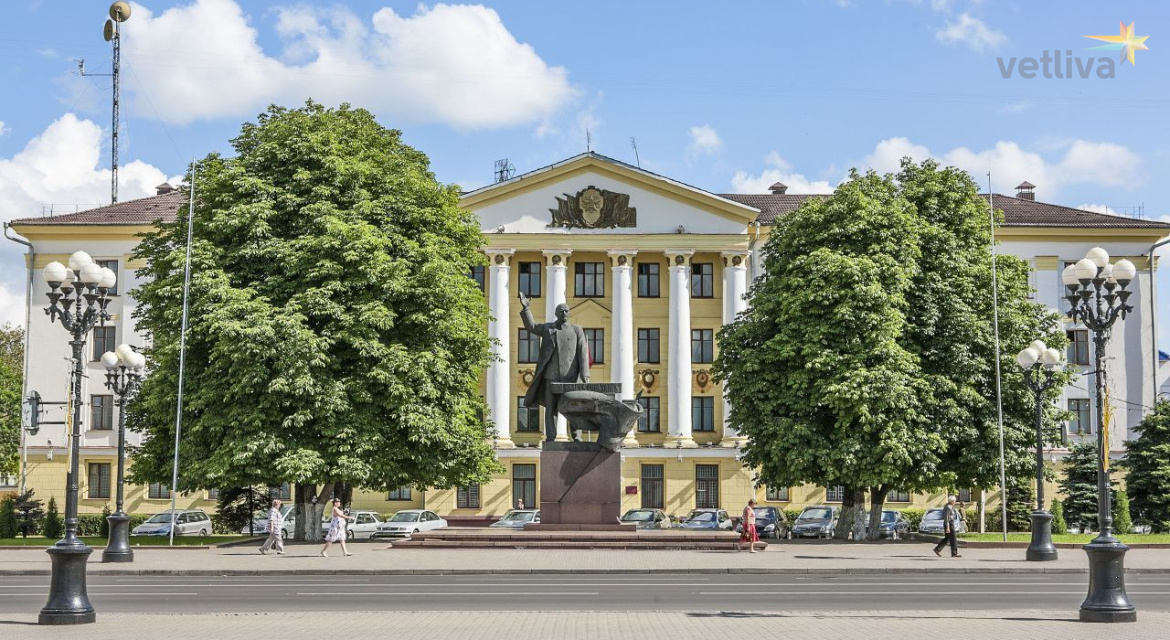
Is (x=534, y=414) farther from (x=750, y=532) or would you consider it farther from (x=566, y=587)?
(x=566, y=587)

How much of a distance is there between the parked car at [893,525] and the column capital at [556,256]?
2124cm

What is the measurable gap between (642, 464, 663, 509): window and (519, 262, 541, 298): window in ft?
35.3

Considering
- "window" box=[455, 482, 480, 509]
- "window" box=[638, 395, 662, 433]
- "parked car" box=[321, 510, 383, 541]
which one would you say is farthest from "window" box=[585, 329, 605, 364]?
"parked car" box=[321, 510, 383, 541]

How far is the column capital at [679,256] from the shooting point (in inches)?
2500

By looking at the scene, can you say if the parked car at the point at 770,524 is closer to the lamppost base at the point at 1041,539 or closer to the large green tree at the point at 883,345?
the large green tree at the point at 883,345

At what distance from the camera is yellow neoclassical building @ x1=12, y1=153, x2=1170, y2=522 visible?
6291cm

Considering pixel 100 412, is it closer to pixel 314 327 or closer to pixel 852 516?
pixel 314 327

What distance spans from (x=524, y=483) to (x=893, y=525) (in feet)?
66.2

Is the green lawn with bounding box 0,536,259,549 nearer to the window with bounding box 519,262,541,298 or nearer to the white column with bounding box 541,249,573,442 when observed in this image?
the white column with bounding box 541,249,573,442

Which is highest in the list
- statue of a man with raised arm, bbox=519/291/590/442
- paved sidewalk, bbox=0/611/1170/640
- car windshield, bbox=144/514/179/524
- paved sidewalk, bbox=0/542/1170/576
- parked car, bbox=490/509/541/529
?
statue of a man with raised arm, bbox=519/291/590/442

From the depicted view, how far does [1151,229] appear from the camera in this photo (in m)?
63.6

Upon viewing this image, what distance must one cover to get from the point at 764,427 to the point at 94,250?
124 feet

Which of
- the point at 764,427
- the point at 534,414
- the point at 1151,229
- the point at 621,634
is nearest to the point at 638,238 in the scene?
the point at 534,414

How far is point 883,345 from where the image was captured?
42.4 meters
